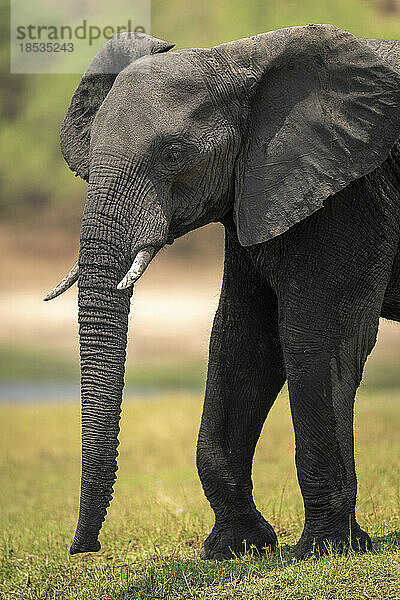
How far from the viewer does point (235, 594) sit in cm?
683

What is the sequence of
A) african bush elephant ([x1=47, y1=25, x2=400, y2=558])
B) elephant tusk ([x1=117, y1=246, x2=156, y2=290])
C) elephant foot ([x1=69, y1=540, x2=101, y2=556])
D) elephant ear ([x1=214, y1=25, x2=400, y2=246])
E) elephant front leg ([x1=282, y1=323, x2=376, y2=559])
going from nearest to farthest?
elephant tusk ([x1=117, y1=246, x2=156, y2=290]), elephant foot ([x1=69, y1=540, x2=101, y2=556]), african bush elephant ([x1=47, y1=25, x2=400, y2=558]), elephant ear ([x1=214, y1=25, x2=400, y2=246]), elephant front leg ([x1=282, y1=323, x2=376, y2=559])

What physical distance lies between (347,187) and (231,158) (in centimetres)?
83

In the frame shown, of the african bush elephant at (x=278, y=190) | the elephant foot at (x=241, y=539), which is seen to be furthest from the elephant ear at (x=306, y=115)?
the elephant foot at (x=241, y=539)

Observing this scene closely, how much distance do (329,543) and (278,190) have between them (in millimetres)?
2403

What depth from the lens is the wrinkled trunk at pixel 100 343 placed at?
6410 millimetres

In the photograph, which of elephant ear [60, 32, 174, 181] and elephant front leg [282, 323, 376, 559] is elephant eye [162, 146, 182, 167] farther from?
elephant front leg [282, 323, 376, 559]

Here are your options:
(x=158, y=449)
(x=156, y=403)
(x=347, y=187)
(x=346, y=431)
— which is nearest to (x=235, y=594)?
(x=346, y=431)

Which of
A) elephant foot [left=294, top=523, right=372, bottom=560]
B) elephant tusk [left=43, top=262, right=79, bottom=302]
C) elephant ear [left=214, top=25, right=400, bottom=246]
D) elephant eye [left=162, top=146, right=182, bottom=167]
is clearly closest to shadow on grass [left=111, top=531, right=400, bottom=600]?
elephant foot [left=294, top=523, right=372, bottom=560]

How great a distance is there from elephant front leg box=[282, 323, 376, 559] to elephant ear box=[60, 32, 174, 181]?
6.39 feet

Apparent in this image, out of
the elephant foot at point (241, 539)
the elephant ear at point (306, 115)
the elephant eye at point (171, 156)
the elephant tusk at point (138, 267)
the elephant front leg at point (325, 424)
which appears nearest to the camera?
the elephant tusk at point (138, 267)

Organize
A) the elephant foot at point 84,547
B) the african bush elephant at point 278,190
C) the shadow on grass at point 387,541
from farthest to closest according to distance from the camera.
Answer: the shadow on grass at point 387,541
the african bush elephant at point 278,190
the elephant foot at point 84,547

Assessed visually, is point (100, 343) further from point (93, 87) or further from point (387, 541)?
point (387, 541)

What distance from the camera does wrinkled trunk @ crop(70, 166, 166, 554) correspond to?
21.0ft

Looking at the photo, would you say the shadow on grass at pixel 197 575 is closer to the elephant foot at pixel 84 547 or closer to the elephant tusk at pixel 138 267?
the elephant foot at pixel 84 547
